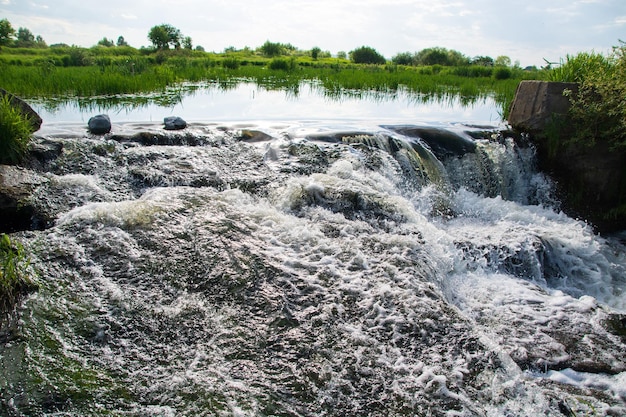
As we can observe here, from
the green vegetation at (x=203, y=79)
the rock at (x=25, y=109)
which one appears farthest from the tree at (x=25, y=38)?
the rock at (x=25, y=109)

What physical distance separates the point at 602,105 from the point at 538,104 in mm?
1110

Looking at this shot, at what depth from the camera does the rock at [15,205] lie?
418 centimetres

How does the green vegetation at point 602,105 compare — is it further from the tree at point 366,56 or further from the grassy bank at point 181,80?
the tree at point 366,56

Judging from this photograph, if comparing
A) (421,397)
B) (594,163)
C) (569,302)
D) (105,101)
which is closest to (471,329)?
(421,397)

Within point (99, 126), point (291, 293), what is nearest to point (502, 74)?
point (99, 126)

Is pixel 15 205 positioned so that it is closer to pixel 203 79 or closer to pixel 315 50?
pixel 203 79

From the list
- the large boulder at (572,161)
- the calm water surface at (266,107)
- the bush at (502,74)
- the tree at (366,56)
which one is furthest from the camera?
the tree at (366,56)

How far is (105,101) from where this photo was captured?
9625 millimetres

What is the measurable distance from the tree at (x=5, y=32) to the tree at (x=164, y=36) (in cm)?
1152

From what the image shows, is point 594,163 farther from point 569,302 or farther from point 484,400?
point 484,400

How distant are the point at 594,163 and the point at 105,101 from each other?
411 inches

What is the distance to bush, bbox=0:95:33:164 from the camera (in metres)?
4.95

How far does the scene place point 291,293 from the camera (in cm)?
335

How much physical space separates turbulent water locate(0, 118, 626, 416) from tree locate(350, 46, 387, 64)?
33034 mm
